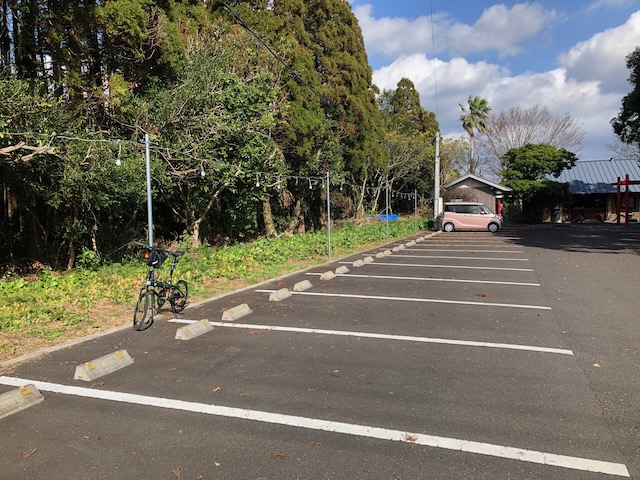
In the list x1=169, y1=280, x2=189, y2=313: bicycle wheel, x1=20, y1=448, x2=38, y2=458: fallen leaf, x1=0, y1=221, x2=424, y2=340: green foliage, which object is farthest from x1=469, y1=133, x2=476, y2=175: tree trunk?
x1=20, y1=448, x2=38, y2=458: fallen leaf

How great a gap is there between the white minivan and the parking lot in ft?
65.3

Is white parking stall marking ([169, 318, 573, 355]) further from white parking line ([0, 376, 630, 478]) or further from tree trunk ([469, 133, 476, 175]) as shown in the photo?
tree trunk ([469, 133, 476, 175])

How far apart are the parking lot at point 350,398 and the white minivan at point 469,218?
65.3 ft

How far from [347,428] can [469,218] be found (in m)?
25.1

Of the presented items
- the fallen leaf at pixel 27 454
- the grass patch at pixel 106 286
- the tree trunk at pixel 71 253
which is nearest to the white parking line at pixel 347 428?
the fallen leaf at pixel 27 454

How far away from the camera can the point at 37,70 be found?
9.92m

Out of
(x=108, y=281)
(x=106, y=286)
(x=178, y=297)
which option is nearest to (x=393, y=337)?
(x=178, y=297)

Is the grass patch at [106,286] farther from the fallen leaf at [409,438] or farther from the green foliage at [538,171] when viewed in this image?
the green foliage at [538,171]

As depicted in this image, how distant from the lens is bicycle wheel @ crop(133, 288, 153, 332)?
20.2 ft

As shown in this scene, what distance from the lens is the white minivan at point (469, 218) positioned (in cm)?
2648

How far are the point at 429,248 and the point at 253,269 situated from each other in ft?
27.9

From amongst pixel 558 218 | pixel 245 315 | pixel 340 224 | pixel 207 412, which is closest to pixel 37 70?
pixel 245 315

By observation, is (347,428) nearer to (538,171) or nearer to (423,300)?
(423,300)

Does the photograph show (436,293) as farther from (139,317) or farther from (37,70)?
(37,70)
